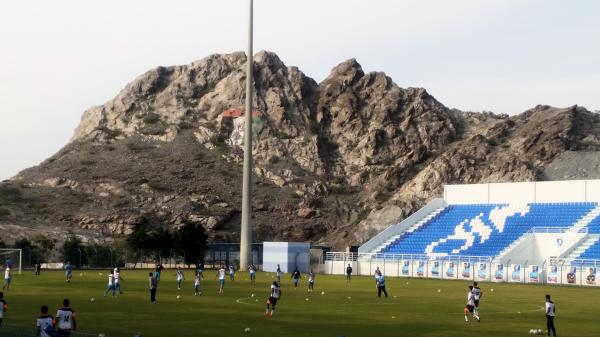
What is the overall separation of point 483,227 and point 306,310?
5335cm

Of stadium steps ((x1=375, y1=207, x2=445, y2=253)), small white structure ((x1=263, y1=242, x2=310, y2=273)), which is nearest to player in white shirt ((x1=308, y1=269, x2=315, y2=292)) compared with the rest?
small white structure ((x1=263, y1=242, x2=310, y2=273))

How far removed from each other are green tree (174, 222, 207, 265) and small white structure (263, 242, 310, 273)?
1177 centimetres

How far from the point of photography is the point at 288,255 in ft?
308

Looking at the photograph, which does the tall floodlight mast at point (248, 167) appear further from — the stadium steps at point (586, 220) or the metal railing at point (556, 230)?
the stadium steps at point (586, 220)

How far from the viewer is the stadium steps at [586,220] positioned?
85938 millimetres

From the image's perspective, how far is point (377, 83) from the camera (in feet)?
563

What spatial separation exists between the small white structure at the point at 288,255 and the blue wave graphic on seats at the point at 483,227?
8589 mm

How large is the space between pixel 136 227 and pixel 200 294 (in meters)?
72.9

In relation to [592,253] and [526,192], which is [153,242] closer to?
[526,192]

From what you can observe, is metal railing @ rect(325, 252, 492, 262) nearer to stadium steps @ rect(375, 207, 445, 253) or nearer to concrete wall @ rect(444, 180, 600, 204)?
stadium steps @ rect(375, 207, 445, 253)

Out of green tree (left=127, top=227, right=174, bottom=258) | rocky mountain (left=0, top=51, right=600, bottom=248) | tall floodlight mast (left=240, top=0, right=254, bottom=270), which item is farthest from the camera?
rocky mountain (left=0, top=51, right=600, bottom=248)

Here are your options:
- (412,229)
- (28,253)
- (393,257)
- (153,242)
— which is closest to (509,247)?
(393,257)

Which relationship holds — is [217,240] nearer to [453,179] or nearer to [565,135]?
[453,179]

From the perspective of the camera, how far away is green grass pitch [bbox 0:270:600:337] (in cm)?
3522
